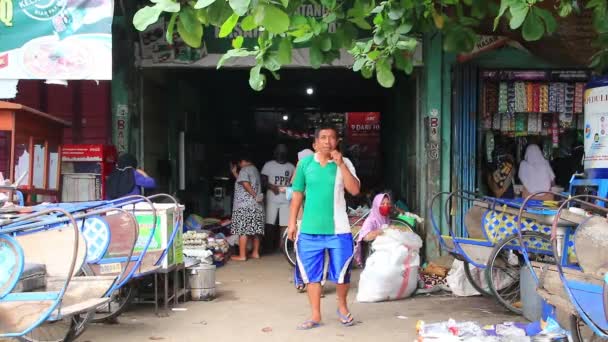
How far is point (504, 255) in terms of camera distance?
6875 millimetres

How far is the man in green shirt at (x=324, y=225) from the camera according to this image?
19.5 feet

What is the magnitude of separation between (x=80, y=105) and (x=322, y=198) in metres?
5.31

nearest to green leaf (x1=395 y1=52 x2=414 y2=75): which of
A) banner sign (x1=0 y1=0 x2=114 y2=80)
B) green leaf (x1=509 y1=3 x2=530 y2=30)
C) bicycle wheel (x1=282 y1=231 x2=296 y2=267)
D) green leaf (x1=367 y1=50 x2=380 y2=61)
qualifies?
green leaf (x1=367 y1=50 x2=380 y2=61)

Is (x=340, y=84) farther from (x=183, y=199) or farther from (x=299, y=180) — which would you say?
(x=299, y=180)

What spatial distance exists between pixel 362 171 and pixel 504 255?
13376 mm

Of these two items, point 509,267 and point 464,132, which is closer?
point 509,267

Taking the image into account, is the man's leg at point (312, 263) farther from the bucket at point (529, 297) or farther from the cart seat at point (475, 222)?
the cart seat at point (475, 222)

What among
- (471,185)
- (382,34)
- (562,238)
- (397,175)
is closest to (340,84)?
(397,175)

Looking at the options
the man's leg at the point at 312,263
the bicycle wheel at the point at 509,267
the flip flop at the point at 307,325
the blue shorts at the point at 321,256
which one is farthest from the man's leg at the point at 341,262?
the bicycle wheel at the point at 509,267

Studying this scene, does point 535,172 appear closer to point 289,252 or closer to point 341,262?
point 289,252

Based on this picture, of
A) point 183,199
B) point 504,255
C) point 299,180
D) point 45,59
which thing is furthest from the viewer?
point 183,199

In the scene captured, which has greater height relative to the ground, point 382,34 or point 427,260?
point 382,34

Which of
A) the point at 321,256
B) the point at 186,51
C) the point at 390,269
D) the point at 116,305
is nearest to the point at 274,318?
the point at 321,256

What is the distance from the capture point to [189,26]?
3.44 metres
